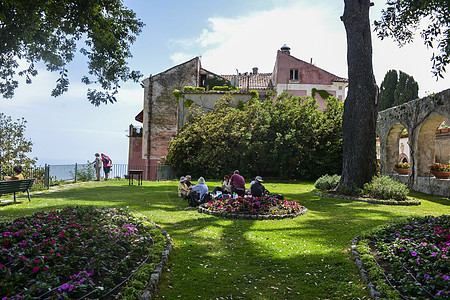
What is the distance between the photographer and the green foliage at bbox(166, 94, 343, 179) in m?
23.7

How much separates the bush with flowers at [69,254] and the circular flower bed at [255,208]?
10.3 feet

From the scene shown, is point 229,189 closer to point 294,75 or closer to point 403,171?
point 403,171

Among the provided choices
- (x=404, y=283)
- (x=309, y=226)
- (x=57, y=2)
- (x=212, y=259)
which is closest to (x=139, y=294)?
(x=212, y=259)

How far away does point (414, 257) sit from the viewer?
5117 millimetres

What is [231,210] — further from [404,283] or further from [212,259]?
[404,283]

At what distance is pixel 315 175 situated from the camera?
78.6 ft

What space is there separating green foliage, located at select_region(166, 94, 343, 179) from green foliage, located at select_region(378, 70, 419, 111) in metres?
19.9

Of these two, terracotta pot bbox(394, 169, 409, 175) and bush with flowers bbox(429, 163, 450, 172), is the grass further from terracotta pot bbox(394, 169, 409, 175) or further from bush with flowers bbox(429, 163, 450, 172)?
terracotta pot bbox(394, 169, 409, 175)

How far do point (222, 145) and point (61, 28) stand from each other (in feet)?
51.2

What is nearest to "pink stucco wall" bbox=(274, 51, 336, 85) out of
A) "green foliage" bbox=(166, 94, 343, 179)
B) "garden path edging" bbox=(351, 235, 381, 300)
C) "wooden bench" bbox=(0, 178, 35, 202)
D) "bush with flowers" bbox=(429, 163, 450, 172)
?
"green foliage" bbox=(166, 94, 343, 179)

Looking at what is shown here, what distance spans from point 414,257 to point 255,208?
17.5 feet

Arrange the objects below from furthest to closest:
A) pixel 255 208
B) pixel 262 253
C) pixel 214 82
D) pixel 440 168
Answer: pixel 214 82 → pixel 440 168 → pixel 255 208 → pixel 262 253

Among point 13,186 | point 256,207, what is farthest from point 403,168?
point 13,186

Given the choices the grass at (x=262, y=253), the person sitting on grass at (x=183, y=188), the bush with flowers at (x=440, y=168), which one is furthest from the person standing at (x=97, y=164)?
the bush with flowers at (x=440, y=168)
